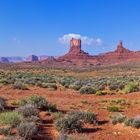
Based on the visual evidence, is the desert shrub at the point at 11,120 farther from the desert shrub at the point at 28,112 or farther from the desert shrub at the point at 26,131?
the desert shrub at the point at 26,131

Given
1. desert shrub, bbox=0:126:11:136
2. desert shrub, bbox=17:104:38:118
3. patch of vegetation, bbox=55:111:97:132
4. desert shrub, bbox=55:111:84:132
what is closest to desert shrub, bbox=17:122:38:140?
desert shrub, bbox=0:126:11:136

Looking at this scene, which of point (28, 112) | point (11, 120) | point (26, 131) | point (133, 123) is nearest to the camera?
point (26, 131)

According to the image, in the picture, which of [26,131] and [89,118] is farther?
[89,118]

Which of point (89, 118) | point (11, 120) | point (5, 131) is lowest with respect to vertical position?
point (5, 131)

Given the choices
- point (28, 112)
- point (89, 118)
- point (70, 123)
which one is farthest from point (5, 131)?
point (89, 118)

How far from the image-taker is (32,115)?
589 inches

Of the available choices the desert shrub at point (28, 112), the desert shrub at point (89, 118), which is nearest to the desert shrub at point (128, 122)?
the desert shrub at point (89, 118)

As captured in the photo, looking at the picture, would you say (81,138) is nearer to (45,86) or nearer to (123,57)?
A: (45,86)

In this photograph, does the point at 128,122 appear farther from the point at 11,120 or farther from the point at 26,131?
the point at 26,131

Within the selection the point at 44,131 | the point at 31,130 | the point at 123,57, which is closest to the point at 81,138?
the point at 31,130

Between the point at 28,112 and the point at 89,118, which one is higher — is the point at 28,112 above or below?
above

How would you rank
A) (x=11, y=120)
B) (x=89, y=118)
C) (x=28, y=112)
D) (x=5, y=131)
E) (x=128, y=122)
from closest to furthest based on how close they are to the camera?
(x=5, y=131), (x=11, y=120), (x=128, y=122), (x=28, y=112), (x=89, y=118)

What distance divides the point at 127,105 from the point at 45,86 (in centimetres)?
1370

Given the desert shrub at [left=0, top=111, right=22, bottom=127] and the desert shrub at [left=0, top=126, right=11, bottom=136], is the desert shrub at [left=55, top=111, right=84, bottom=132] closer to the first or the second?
the desert shrub at [left=0, top=111, right=22, bottom=127]
